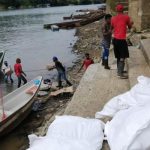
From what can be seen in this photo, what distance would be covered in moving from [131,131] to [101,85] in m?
4.39

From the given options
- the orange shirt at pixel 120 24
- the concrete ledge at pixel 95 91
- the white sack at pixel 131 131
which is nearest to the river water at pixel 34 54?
the concrete ledge at pixel 95 91

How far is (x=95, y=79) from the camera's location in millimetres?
9648

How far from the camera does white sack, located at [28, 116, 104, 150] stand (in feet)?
16.0

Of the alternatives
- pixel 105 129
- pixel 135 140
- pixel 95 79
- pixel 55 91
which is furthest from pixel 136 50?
pixel 135 140

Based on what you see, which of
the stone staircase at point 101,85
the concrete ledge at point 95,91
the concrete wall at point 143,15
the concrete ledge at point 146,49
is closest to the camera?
the concrete ledge at point 95,91

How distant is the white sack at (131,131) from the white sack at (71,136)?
19 centimetres

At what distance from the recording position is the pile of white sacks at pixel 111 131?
4562mm

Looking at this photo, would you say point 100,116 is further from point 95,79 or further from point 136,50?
point 136,50

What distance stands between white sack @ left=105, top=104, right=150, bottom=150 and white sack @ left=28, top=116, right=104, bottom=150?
192 millimetres

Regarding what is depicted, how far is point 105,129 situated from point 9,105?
24.0 ft

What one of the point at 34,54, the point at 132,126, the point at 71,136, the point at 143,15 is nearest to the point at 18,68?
the point at 143,15

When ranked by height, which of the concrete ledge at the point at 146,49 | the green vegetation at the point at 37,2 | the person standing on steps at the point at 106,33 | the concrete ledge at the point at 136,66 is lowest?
the green vegetation at the point at 37,2

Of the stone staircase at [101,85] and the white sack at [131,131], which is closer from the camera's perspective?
the white sack at [131,131]

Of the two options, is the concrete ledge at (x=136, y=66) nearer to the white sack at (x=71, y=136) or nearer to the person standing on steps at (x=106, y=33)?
the person standing on steps at (x=106, y=33)
